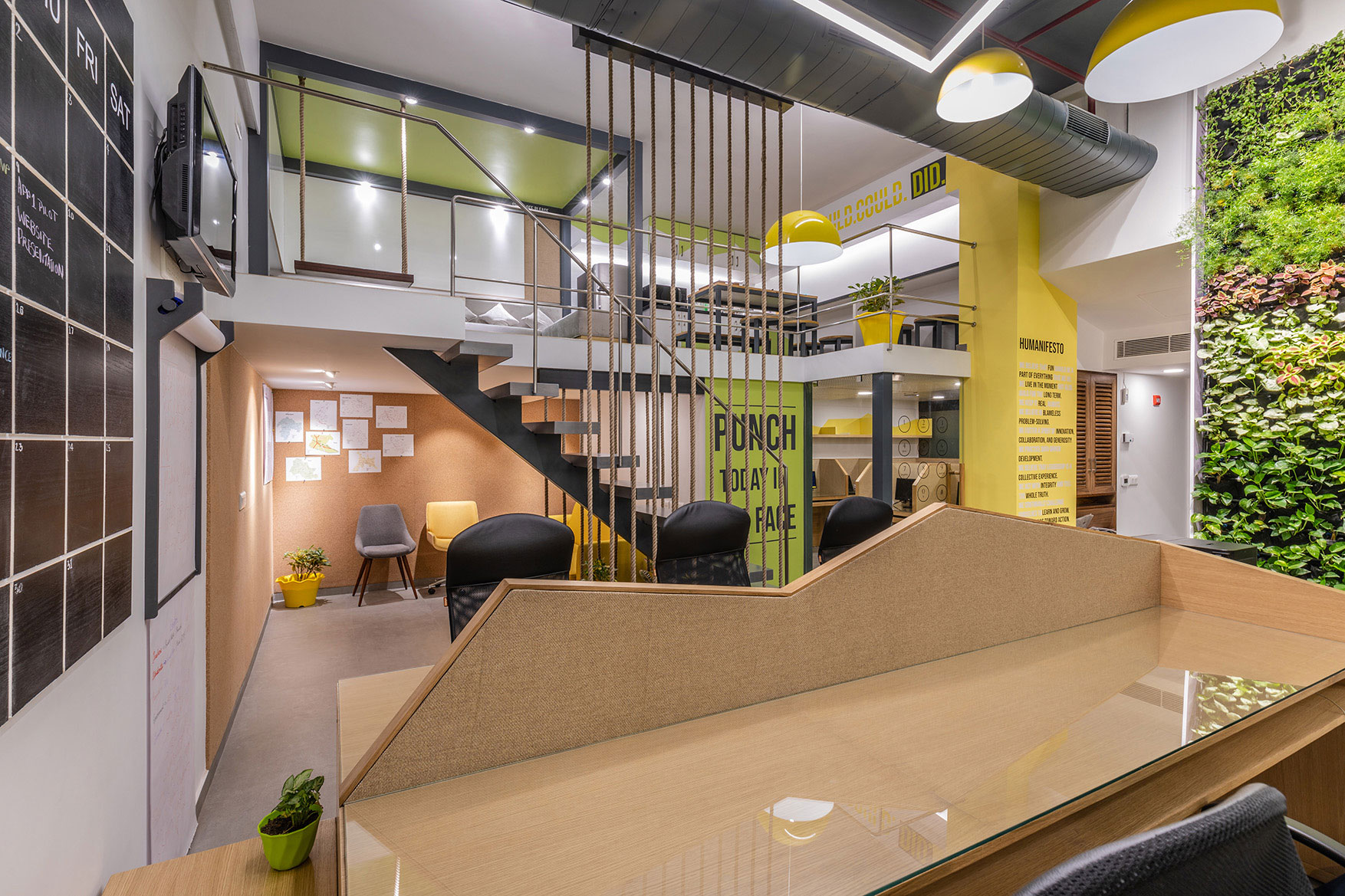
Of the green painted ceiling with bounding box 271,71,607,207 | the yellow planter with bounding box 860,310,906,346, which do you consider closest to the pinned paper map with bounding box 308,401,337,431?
the green painted ceiling with bounding box 271,71,607,207

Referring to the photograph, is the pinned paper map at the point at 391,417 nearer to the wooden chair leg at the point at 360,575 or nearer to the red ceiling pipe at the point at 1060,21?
the wooden chair leg at the point at 360,575

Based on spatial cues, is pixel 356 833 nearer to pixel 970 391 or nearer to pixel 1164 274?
pixel 970 391

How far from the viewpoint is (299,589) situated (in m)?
5.51

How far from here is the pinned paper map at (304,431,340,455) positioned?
19.7 feet

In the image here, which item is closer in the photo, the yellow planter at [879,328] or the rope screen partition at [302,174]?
the rope screen partition at [302,174]

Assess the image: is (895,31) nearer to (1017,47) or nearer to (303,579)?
(1017,47)

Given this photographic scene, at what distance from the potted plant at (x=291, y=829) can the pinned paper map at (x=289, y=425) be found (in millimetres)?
5777

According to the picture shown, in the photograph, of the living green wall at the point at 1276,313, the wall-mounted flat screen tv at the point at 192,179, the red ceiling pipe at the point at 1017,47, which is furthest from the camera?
the red ceiling pipe at the point at 1017,47

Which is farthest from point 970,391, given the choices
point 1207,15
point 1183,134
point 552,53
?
point 552,53

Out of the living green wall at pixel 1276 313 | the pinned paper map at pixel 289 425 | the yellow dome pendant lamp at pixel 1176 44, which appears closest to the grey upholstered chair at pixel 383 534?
the pinned paper map at pixel 289 425

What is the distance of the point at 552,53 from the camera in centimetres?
488

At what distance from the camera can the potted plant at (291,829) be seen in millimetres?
1012

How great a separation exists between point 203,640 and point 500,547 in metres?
1.32

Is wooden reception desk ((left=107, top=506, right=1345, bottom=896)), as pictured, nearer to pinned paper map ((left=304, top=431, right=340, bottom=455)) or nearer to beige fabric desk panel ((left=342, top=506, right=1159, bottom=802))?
beige fabric desk panel ((left=342, top=506, right=1159, bottom=802))
